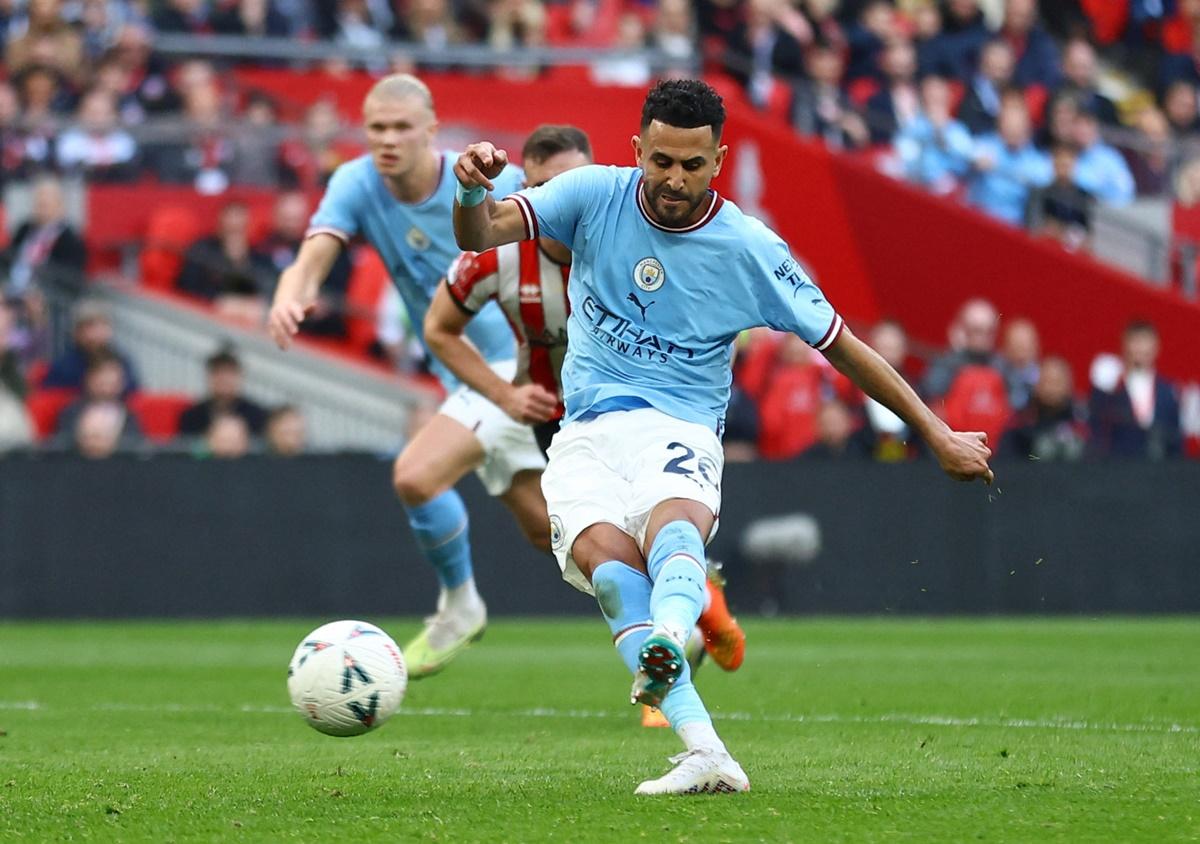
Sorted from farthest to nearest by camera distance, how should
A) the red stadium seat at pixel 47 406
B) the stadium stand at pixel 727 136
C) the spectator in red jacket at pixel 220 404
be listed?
the stadium stand at pixel 727 136 < the red stadium seat at pixel 47 406 < the spectator in red jacket at pixel 220 404

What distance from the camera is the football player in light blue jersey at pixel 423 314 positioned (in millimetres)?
9398

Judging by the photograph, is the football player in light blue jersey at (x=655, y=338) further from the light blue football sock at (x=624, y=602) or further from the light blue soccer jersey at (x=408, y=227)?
the light blue soccer jersey at (x=408, y=227)

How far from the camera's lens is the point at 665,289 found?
650 centimetres

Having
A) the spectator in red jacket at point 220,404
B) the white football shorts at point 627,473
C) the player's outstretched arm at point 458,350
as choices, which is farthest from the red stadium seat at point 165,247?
the white football shorts at point 627,473

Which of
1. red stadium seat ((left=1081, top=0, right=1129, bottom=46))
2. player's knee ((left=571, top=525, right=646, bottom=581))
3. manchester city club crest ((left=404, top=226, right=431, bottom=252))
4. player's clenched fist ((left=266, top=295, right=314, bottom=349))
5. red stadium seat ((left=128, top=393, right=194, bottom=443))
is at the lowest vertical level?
red stadium seat ((left=128, top=393, right=194, bottom=443))

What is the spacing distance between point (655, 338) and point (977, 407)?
33.4ft

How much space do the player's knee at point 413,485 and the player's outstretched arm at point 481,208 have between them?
312cm

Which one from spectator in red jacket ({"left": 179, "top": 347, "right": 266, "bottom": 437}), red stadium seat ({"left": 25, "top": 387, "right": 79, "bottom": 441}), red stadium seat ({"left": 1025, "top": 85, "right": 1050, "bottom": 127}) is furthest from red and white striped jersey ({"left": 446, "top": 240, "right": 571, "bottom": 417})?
red stadium seat ({"left": 1025, "top": 85, "right": 1050, "bottom": 127})

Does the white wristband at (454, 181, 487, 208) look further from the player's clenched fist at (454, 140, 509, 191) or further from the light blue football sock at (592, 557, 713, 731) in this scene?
the light blue football sock at (592, 557, 713, 731)

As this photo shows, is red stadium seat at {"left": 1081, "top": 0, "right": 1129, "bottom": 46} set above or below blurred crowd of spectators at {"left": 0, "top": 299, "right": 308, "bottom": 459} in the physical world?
above

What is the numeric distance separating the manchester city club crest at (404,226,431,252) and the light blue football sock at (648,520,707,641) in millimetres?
3687

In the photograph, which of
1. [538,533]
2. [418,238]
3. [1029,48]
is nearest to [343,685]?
[538,533]

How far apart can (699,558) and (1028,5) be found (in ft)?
55.9

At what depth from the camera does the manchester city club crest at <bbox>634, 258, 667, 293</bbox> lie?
649 cm
